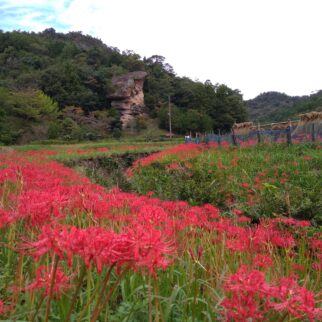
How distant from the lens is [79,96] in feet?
164

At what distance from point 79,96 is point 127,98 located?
673 centimetres

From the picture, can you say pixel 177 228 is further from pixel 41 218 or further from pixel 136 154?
pixel 136 154

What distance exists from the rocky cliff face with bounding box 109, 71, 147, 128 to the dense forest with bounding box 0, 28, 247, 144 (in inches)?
48.9

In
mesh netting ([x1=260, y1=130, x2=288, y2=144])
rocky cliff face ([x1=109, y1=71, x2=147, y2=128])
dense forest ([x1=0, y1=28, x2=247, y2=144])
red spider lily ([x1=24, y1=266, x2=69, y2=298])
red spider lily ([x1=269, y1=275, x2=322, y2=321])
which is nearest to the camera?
red spider lily ([x1=269, y1=275, x2=322, y2=321])

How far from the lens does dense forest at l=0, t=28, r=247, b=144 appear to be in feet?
133

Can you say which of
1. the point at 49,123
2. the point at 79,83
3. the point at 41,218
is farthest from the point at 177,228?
the point at 79,83

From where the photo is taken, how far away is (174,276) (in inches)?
97.6

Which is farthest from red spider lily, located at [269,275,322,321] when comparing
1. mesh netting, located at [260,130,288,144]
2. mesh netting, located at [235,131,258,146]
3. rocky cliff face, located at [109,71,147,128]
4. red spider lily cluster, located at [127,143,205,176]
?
rocky cliff face, located at [109,71,147,128]

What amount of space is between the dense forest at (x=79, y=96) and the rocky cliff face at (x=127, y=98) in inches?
48.9

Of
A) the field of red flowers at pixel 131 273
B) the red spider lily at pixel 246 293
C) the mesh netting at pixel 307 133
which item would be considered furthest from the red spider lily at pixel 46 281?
the mesh netting at pixel 307 133

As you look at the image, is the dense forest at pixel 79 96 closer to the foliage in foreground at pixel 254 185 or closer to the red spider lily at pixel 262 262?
the foliage in foreground at pixel 254 185

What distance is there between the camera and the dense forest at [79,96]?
4056cm

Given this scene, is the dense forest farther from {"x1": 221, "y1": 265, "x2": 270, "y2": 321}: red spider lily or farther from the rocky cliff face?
{"x1": 221, "y1": 265, "x2": 270, "y2": 321}: red spider lily

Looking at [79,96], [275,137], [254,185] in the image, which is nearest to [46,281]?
[254,185]
